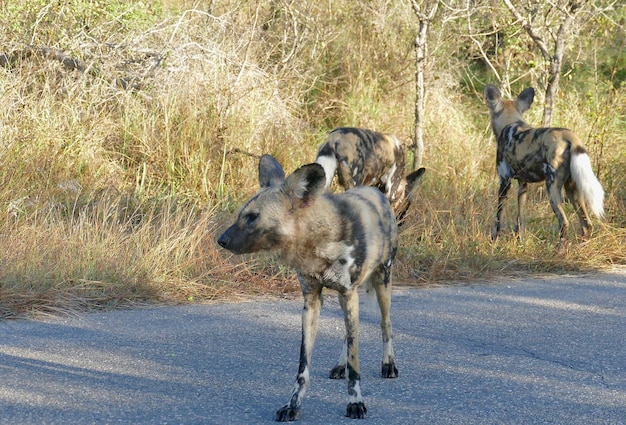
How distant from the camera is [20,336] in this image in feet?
17.1

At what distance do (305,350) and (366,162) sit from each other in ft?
14.1

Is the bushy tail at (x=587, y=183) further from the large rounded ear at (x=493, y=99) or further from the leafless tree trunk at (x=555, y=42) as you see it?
the leafless tree trunk at (x=555, y=42)

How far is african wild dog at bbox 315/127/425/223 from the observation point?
314 inches

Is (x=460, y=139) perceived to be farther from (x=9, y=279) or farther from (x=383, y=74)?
(x=9, y=279)

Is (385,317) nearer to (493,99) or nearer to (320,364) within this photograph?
(320,364)

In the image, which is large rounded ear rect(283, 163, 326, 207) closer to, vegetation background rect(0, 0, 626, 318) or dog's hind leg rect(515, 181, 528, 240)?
vegetation background rect(0, 0, 626, 318)

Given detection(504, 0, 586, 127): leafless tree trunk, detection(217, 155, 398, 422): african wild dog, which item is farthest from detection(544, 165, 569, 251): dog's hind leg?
detection(217, 155, 398, 422): african wild dog

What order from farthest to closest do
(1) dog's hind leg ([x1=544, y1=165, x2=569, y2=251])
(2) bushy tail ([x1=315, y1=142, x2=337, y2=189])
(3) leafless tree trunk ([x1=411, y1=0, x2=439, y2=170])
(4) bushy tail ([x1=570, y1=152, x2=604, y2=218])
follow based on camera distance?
(3) leafless tree trunk ([x1=411, y1=0, x2=439, y2=170])
(1) dog's hind leg ([x1=544, y1=165, x2=569, y2=251])
(4) bushy tail ([x1=570, y1=152, x2=604, y2=218])
(2) bushy tail ([x1=315, y1=142, x2=337, y2=189])

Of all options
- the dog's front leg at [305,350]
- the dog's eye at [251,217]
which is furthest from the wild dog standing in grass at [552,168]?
the dog's eye at [251,217]

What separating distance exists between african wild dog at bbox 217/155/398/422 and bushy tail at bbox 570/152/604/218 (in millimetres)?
4282

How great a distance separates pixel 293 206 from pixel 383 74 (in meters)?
8.83

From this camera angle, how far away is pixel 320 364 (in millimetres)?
4809

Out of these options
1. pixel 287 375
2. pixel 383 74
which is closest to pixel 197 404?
pixel 287 375

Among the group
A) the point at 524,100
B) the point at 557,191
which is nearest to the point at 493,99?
the point at 524,100
